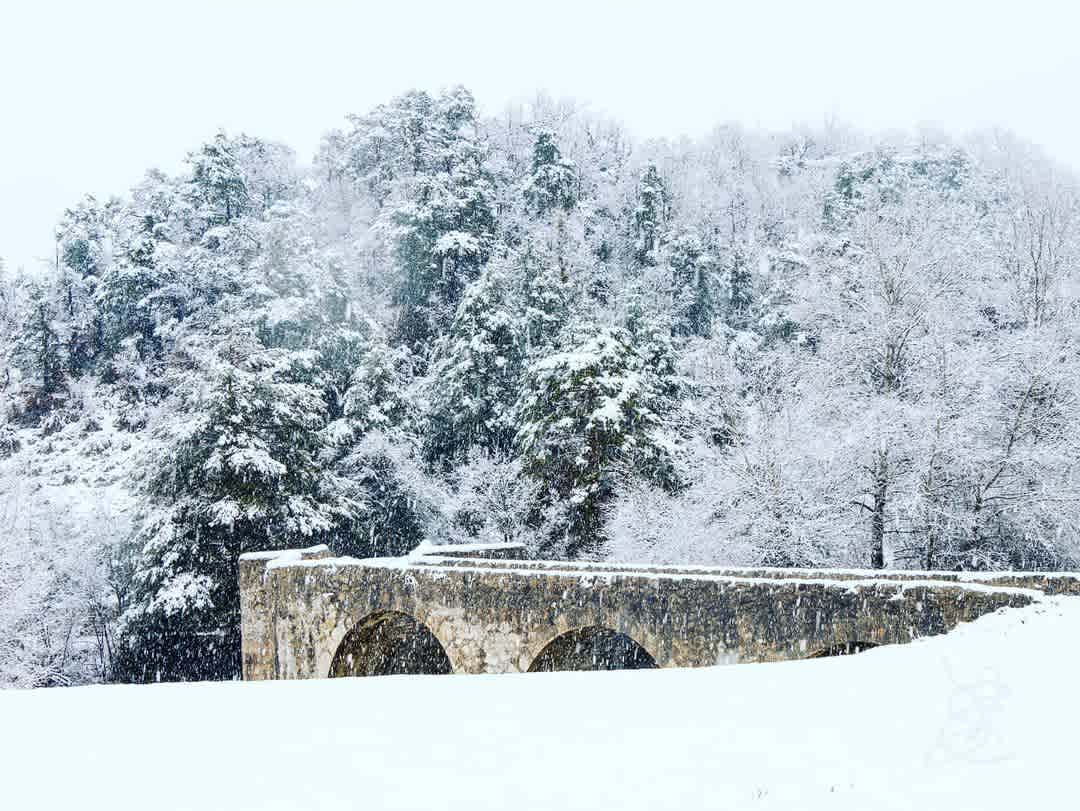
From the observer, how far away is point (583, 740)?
Answer: 5.00 metres

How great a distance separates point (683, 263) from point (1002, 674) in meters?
39.1

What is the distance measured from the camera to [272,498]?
2392 centimetres

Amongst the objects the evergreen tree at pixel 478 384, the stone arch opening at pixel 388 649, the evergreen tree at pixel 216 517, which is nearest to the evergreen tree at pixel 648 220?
the evergreen tree at pixel 478 384

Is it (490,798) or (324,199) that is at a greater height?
(324,199)

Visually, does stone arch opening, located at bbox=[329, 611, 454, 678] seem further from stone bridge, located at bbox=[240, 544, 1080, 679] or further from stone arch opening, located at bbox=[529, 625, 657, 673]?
stone arch opening, located at bbox=[529, 625, 657, 673]

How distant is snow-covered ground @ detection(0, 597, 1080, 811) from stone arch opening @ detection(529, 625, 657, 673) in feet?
14.1

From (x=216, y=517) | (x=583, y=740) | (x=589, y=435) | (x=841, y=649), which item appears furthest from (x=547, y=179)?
(x=583, y=740)

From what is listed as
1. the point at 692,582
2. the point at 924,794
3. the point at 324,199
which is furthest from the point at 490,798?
the point at 324,199

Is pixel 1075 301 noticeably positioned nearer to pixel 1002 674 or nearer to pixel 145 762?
pixel 1002 674

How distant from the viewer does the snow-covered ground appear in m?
4.10

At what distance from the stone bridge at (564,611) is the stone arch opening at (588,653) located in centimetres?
3

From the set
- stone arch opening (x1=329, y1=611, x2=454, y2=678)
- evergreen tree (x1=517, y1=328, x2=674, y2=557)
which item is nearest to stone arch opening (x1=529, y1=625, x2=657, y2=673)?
stone arch opening (x1=329, y1=611, x2=454, y2=678)

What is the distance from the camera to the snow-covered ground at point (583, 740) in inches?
161

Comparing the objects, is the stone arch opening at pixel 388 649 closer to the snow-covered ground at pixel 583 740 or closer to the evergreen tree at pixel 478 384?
the snow-covered ground at pixel 583 740
